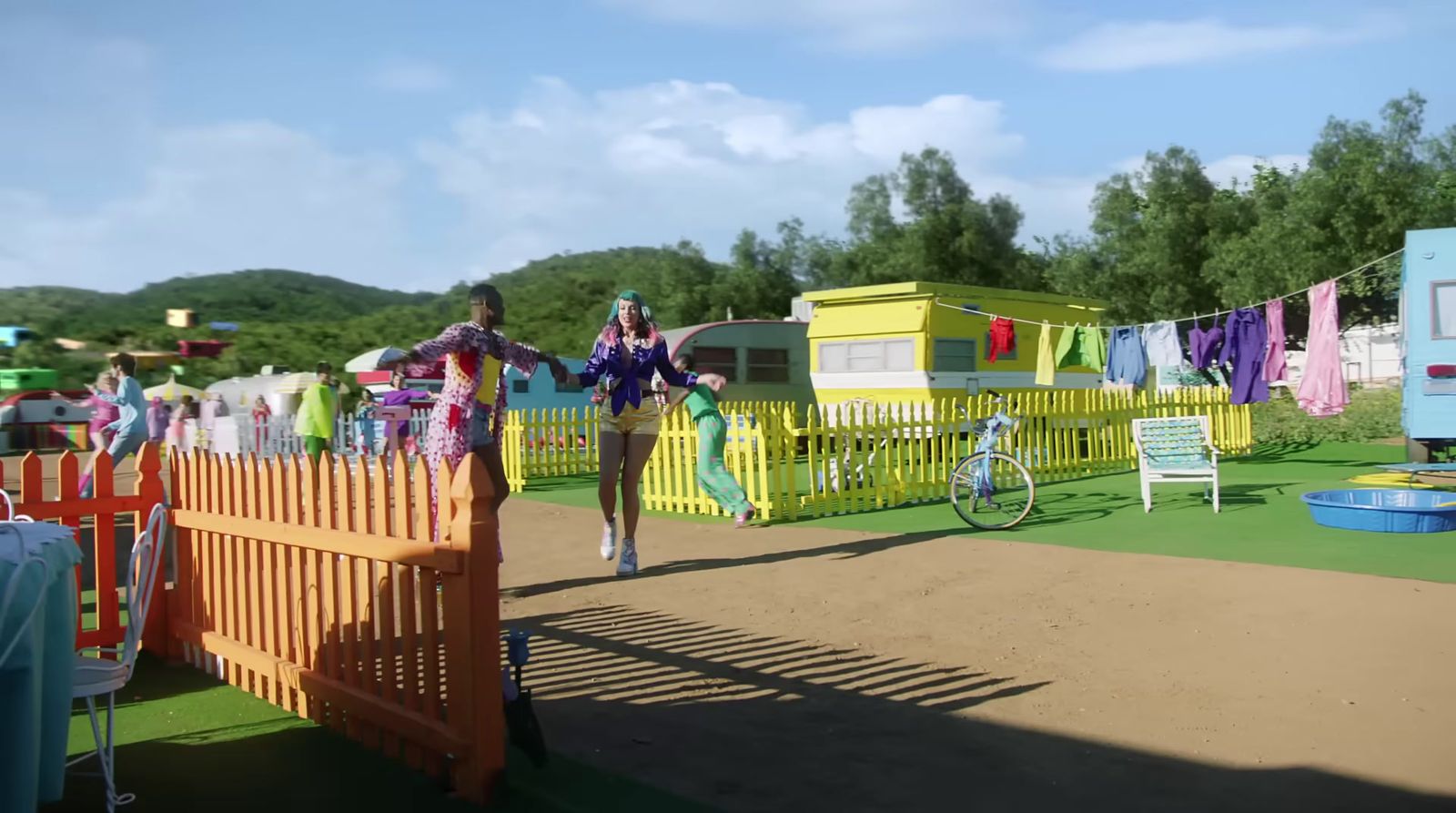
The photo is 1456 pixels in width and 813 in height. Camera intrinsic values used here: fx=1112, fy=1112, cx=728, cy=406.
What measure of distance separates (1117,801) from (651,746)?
156 centimetres

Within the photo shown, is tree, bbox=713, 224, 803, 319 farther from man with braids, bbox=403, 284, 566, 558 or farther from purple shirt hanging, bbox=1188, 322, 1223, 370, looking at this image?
man with braids, bbox=403, 284, 566, 558

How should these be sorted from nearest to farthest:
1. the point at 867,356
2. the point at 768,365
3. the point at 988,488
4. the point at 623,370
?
the point at 623,370 → the point at 988,488 → the point at 867,356 → the point at 768,365

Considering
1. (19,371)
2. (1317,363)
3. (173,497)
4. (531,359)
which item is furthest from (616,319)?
(19,371)

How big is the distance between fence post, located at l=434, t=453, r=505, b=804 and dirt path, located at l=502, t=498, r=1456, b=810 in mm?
494

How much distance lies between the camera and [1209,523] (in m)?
9.55

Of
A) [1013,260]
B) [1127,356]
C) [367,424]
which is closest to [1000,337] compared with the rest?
[1127,356]

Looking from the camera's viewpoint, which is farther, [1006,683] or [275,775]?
[1006,683]

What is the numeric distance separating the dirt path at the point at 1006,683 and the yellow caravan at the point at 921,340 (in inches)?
360

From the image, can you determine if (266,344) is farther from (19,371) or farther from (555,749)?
(555,749)

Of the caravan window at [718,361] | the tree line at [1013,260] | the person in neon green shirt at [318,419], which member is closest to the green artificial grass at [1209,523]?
the person in neon green shirt at [318,419]

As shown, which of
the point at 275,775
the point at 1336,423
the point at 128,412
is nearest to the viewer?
the point at 275,775

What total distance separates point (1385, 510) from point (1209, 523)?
1365 mm

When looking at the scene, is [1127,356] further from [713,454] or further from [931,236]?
[931,236]

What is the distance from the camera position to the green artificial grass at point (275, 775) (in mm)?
3414
